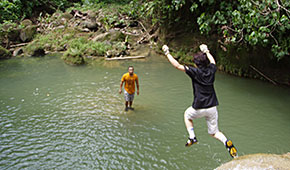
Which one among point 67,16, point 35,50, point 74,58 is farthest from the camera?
point 67,16

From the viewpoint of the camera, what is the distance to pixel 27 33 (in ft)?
68.7

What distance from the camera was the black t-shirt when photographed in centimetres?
356

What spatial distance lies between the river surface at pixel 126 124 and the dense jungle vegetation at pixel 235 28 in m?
1.05

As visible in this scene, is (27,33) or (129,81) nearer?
(129,81)

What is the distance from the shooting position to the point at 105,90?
934cm

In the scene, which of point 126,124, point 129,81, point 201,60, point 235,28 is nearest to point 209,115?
point 201,60

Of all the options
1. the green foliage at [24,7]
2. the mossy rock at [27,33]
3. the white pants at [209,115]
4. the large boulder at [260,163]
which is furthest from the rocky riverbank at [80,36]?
the large boulder at [260,163]

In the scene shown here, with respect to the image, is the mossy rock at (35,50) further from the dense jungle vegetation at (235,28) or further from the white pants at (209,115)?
the white pants at (209,115)

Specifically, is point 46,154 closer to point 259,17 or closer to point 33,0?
point 259,17

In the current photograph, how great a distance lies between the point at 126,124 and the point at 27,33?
747 inches

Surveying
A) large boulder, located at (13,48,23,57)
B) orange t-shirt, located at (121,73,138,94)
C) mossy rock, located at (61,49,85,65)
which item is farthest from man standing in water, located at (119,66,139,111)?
large boulder, located at (13,48,23,57)

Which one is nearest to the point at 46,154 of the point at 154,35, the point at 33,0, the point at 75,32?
the point at 154,35

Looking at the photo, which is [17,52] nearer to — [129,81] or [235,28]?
[129,81]

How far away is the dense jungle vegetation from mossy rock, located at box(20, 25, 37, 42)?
72.9 inches
